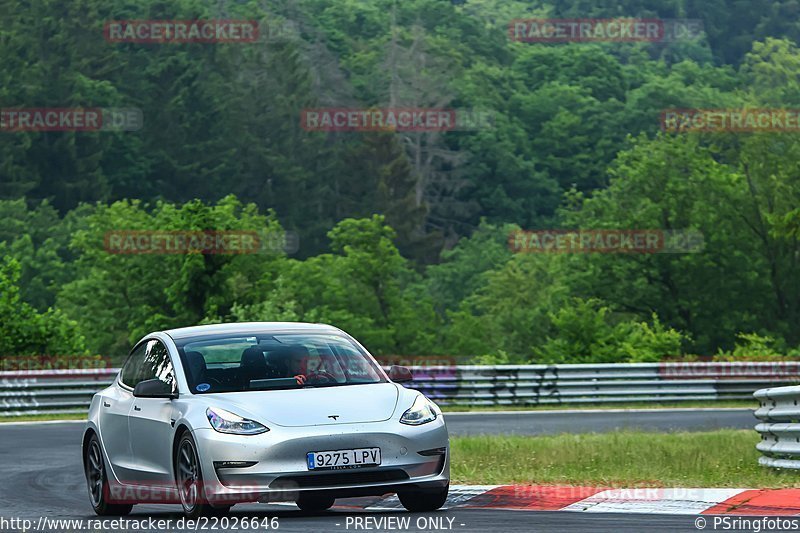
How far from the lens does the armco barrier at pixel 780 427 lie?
42.5 feet

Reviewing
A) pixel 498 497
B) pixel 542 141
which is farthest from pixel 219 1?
pixel 498 497

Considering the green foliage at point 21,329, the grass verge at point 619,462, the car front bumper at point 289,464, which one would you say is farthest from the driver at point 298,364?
the green foliage at point 21,329

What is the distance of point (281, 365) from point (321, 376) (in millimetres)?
291

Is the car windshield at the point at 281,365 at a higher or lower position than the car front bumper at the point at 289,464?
higher

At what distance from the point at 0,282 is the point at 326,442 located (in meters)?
28.3

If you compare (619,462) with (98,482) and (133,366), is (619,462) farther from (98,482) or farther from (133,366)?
(98,482)

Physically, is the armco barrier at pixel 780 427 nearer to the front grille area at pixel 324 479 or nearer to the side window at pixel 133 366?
the front grille area at pixel 324 479

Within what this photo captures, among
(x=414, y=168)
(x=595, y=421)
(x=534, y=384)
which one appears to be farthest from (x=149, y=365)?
(x=414, y=168)

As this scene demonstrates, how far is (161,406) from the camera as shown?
440 inches

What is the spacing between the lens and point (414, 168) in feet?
431

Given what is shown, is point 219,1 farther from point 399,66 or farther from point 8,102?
point 8,102

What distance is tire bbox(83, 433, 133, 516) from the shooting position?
11852 millimetres

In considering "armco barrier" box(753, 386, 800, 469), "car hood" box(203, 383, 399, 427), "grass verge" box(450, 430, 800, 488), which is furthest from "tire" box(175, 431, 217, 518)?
"armco barrier" box(753, 386, 800, 469)

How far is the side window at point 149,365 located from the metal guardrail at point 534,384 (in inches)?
714
